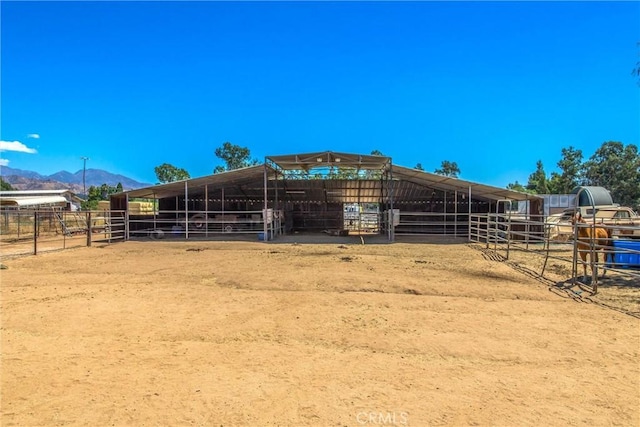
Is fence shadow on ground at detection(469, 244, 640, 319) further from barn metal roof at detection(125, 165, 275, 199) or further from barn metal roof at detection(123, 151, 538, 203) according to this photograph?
barn metal roof at detection(125, 165, 275, 199)

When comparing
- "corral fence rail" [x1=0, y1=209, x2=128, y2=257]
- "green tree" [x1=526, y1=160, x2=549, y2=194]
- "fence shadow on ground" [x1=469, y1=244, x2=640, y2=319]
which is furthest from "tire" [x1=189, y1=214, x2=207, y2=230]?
"green tree" [x1=526, y1=160, x2=549, y2=194]

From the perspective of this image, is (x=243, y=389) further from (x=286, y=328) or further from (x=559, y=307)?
(x=559, y=307)

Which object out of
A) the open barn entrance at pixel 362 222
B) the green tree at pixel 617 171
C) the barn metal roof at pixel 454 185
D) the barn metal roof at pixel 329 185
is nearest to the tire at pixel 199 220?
the barn metal roof at pixel 329 185

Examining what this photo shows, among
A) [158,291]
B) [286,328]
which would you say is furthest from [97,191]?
[286,328]

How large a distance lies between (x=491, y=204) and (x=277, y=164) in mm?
12105

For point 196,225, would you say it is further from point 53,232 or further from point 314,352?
point 314,352

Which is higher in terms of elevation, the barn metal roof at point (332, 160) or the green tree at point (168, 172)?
the green tree at point (168, 172)

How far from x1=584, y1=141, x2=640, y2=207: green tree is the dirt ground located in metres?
34.2

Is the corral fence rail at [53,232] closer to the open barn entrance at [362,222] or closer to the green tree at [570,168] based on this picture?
the open barn entrance at [362,222]

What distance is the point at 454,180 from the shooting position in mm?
16844

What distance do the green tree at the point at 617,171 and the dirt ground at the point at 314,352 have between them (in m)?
34.2

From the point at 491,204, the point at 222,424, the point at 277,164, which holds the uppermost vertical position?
the point at 277,164

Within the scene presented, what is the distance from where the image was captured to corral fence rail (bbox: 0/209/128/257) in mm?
12508

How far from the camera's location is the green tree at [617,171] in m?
33.3
